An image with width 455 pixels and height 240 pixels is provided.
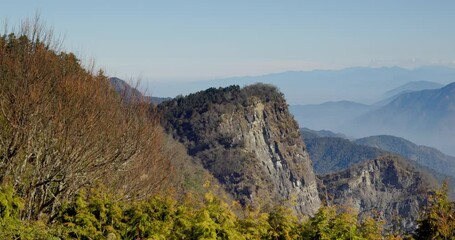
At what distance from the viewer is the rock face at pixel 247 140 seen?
9481cm

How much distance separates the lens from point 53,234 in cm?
774

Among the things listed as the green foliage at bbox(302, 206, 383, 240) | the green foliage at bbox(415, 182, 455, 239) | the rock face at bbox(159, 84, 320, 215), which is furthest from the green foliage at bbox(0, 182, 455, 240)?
the rock face at bbox(159, 84, 320, 215)

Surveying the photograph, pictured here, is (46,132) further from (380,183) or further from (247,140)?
(380,183)

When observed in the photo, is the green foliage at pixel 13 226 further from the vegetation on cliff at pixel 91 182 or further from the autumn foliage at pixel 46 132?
the autumn foliage at pixel 46 132

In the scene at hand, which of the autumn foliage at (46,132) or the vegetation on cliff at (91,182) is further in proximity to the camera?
the autumn foliage at (46,132)

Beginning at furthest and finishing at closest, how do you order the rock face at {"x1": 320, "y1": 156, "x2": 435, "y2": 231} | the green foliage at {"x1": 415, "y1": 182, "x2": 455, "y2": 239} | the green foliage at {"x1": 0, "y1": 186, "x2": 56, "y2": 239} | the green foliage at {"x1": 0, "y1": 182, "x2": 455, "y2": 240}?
1. the rock face at {"x1": 320, "y1": 156, "x2": 435, "y2": 231}
2. the green foliage at {"x1": 415, "y1": 182, "x2": 455, "y2": 239}
3. the green foliage at {"x1": 0, "y1": 182, "x2": 455, "y2": 240}
4. the green foliage at {"x1": 0, "y1": 186, "x2": 56, "y2": 239}

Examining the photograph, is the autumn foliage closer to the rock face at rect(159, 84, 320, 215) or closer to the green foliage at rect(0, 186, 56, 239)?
the green foliage at rect(0, 186, 56, 239)

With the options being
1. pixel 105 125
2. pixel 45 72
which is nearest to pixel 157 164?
pixel 105 125

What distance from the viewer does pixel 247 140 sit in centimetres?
10606

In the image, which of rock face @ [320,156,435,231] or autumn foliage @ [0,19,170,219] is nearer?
autumn foliage @ [0,19,170,219]

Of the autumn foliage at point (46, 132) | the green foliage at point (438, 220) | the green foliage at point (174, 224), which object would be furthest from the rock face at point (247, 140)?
the green foliage at point (174, 224)

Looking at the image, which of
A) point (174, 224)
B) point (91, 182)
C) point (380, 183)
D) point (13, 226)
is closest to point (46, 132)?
point (91, 182)

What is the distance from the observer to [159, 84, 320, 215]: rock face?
94812mm

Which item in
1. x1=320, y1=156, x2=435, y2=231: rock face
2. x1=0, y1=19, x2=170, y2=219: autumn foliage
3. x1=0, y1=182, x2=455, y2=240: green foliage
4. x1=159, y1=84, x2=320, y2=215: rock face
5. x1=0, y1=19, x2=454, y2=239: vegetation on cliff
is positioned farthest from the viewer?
x1=320, y1=156, x2=435, y2=231: rock face
